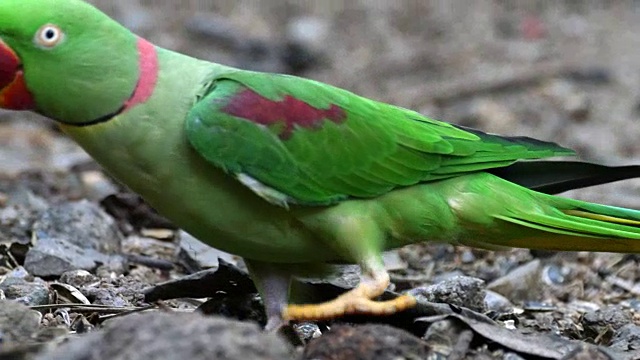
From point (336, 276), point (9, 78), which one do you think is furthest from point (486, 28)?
point (9, 78)

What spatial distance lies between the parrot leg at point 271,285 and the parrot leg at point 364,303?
0.68 ft

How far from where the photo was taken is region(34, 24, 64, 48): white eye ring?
122 inches

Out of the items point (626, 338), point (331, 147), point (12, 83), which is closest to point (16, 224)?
point (12, 83)

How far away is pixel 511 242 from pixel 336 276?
0.67 m

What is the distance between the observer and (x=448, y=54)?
36.2 ft

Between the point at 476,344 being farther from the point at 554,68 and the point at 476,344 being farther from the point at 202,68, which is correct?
the point at 554,68

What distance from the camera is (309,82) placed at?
11.9 ft

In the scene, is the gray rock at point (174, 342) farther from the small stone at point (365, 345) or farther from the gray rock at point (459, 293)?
the gray rock at point (459, 293)

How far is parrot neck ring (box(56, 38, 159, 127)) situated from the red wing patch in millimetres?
256

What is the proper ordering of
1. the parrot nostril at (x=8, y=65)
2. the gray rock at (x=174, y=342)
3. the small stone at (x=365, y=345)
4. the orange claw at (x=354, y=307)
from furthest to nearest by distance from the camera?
the orange claw at (x=354, y=307), the parrot nostril at (x=8, y=65), the small stone at (x=365, y=345), the gray rock at (x=174, y=342)

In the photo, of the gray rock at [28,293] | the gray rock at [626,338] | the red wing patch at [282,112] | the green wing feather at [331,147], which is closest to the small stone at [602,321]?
the gray rock at [626,338]

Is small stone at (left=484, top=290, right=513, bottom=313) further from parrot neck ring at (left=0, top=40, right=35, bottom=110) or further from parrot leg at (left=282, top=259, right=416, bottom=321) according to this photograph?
parrot neck ring at (left=0, top=40, right=35, bottom=110)

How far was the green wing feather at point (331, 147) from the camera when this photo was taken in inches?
130

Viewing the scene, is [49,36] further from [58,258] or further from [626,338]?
[626,338]
